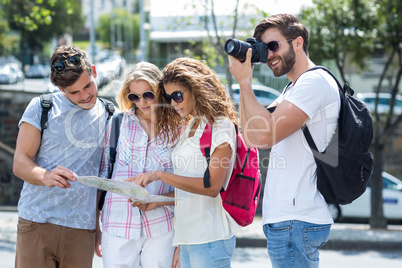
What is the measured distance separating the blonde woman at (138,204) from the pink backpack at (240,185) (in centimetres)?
39

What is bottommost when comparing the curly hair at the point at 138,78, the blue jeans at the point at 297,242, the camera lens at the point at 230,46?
the blue jeans at the point at 297,242

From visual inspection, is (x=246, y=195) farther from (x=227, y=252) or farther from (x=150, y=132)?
(x=150, y=132)

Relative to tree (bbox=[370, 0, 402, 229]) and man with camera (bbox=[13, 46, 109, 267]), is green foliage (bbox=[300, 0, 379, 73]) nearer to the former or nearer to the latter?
tree (bbox=[370, 0, 402, 229])

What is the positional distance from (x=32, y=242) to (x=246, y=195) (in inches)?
50.5

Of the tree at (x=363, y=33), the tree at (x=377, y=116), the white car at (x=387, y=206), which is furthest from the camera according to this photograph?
the white car at (x=387, y=206)

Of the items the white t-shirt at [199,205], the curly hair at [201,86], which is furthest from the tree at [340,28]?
the white t-shirt at [199,205]

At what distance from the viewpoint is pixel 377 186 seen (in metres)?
9.84

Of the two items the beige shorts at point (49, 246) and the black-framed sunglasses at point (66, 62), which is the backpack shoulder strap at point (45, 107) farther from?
the beige shorts at point (49, 246)

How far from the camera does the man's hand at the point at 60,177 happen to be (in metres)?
2.79

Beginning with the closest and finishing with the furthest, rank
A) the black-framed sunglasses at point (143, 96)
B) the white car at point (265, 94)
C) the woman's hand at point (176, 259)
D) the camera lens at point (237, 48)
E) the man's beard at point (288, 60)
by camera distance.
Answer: the camera lens at point (237, 48)
the man's beard at point (288, 60)
the woman's hand at point (176, 259)
the black-framed sunglasses at point (143, 96)
the white car at point (265, 94)

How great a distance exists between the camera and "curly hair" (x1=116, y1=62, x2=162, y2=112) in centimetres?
314

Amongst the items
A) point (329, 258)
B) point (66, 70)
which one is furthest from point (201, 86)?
point (329, 258)

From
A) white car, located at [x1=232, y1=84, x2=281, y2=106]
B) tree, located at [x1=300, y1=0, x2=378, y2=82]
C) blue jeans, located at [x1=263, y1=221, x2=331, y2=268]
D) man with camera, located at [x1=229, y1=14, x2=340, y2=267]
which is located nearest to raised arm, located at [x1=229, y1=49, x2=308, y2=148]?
man with camera, located at [x1=229, y1=14, x2=340, y2=267]

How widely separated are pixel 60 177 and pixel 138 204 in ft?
1.55
